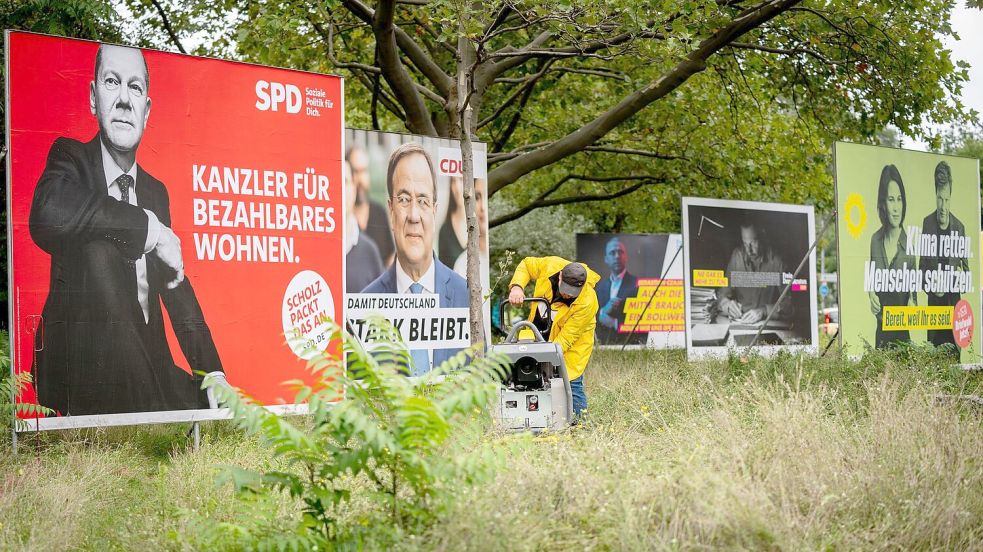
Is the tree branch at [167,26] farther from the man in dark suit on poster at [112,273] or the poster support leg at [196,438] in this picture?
the poster support leg at [196,438]

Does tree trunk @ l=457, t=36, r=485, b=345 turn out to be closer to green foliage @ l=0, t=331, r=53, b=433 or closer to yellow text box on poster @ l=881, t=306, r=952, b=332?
green foliage @ l=0, t=331, r=53, b=433

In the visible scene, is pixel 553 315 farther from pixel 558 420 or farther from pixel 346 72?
pixel 346 72

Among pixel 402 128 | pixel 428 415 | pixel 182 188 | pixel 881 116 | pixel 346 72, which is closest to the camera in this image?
pixel 428 415

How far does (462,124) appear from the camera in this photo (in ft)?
33.2

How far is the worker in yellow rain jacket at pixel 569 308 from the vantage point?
32.7ft

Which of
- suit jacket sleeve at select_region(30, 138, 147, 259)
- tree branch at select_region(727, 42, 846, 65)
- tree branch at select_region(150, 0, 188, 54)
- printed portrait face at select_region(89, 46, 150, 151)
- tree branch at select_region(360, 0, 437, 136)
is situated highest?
tree branch at select_region(150, 0, 188, 54)

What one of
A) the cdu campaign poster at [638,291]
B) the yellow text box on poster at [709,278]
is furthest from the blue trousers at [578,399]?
the cdu campaign poster at [638,291]

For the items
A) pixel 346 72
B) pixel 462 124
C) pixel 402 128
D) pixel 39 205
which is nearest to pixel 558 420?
pixel 462 124

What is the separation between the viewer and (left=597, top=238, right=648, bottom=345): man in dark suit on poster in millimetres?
24891

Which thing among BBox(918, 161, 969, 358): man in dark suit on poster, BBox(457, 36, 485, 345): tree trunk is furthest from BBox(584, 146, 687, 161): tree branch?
BBox(457, 36, 485, 345): tree trunk

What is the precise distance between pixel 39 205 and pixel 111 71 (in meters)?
1.30

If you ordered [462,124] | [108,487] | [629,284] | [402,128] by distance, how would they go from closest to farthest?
[108,487] → [462,124] → [402,128] → [629,284]

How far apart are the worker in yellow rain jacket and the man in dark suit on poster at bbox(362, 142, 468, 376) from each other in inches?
78.1

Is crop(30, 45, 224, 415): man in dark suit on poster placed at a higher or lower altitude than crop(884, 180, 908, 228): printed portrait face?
lower
